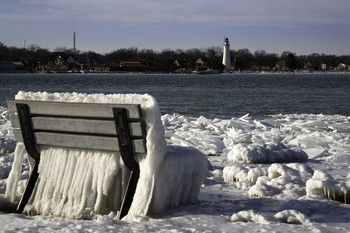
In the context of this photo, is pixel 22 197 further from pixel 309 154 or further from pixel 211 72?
pixel 211 72

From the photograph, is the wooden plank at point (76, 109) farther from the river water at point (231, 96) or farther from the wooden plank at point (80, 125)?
the river water at point (231, 96)

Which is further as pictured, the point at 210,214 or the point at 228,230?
the point at 210,214

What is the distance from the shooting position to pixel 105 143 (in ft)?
14.3

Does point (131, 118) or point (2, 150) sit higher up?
point (131, 118)

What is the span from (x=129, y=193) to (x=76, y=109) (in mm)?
814

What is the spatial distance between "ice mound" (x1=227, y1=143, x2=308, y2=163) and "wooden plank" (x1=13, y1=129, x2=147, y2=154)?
351cm

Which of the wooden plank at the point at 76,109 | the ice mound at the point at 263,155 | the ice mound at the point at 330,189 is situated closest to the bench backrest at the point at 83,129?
the wooden plank at the point at 76,109

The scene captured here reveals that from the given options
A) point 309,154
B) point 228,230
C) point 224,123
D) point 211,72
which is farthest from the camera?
point 211,72

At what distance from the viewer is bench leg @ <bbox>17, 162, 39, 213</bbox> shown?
4.77m

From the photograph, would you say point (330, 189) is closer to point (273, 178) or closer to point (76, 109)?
point (273, 178)

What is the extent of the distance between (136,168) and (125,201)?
278 mm

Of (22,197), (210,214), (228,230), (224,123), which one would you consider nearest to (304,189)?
(210,214)

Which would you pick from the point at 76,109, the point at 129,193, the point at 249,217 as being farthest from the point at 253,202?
the point at 76,109

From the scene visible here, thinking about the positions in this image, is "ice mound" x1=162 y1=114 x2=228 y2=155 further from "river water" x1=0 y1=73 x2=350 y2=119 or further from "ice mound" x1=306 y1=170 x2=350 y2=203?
"river water" x1=0 y1=73 x2=350 y2=119
